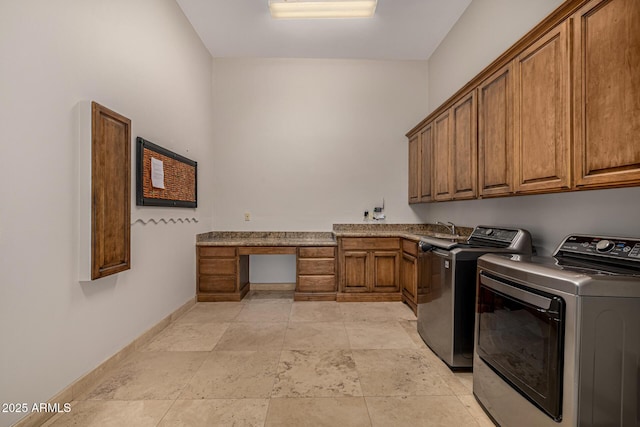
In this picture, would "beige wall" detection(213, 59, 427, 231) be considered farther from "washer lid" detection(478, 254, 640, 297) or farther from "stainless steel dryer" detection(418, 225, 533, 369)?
"washer lid" detection(478, 254, 640, 297)

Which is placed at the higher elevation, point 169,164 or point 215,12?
point 215,12

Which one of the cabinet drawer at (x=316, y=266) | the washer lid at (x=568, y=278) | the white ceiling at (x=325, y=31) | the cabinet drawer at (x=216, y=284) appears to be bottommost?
the cabinet drawer at (x=216, y=284)

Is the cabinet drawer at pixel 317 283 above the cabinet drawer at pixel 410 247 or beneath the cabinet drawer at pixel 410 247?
beneath

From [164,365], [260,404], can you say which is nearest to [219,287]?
[164,365]

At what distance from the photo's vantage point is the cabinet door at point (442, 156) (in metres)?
3.14

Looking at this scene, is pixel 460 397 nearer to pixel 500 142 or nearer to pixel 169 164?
pixel 500 142

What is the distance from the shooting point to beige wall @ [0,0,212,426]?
4.84 ft

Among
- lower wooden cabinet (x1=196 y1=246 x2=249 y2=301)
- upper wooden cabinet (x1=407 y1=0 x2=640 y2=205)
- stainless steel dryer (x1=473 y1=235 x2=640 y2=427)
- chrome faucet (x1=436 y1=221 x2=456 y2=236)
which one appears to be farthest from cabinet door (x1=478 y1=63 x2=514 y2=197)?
lower wooden cabinet (x1=196 y1=246 x2=249 y2=301)

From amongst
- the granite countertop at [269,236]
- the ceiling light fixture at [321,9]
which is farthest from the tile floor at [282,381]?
the ceiling light fixture at [321,9]

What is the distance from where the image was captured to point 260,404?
1.82 m

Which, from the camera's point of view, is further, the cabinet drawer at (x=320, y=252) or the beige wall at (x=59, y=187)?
the cabinet drawer at (x=320, y=252)

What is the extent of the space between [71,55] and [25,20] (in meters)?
0.29

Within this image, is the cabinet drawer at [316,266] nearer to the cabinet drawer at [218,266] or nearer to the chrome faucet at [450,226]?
the cabinet drawer at [218,266]

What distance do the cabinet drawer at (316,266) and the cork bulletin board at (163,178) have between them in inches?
62.0
